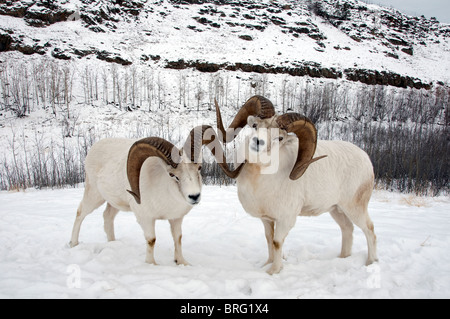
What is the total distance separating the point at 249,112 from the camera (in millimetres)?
3713

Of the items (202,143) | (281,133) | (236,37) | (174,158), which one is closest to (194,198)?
(174,158)

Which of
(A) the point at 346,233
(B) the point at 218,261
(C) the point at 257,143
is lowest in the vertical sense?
(B) the point at 218,261

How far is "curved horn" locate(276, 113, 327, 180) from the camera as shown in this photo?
3.12 m

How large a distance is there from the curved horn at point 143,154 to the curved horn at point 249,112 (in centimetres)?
82

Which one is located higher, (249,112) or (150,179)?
(249,112)

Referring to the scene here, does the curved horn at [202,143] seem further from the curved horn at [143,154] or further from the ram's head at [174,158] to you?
→ the curved horn at [143,154]

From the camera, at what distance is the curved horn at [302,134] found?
3121 millimetres

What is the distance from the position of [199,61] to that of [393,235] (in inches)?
1419

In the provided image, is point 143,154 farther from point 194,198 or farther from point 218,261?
point 218,261

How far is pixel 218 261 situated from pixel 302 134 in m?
2.21

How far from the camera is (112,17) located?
41.8 meters

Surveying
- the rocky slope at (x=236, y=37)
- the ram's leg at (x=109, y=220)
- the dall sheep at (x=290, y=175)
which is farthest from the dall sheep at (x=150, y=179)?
the rocky slope at (x=236, y=37)

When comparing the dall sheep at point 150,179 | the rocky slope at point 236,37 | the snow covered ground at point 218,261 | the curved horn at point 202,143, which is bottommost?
the snow covered ground at point 218,261

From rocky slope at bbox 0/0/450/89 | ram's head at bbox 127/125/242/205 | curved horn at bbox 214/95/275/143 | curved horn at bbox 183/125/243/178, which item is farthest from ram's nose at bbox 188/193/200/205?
rocky slope at bbox 0/0/450/89
